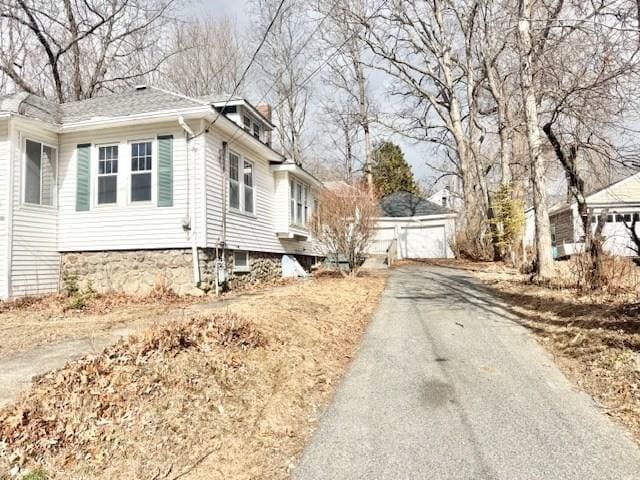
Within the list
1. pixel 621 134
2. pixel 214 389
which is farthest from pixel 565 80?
pixel 214 389

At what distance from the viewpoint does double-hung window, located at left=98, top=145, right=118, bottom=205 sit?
11109 millimetres

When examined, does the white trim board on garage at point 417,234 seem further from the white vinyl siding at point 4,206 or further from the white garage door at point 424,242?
the white vinyl siding at point 4,206

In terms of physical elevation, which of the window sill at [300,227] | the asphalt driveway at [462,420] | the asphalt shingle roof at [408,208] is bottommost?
the asphalt driveway at [462,420]

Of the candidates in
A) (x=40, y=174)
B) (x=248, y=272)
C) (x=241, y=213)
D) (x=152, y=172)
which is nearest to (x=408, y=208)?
(x=248, y=272)

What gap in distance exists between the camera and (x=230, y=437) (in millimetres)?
3707

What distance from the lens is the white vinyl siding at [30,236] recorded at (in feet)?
33.4

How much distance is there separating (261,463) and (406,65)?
21947mm

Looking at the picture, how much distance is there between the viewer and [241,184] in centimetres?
1282

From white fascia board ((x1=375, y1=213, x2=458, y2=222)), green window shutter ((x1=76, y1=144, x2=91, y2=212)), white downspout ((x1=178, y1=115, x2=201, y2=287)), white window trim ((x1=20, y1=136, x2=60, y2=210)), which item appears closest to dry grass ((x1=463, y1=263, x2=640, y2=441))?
white downspout ((x1=178, y1=115, x2=201, y2=287))

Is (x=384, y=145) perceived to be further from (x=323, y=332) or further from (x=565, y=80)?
(x=323, y=332)

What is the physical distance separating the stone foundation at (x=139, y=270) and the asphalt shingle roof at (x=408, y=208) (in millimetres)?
17023

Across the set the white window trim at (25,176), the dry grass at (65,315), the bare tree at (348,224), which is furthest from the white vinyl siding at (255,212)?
the white window trim at (25,176)

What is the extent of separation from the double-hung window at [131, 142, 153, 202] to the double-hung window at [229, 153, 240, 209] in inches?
84.7

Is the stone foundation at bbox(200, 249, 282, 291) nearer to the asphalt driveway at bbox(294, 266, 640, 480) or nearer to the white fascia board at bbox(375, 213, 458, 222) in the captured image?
the asphalt driveway at bbox(294, 266, 640, 480)
